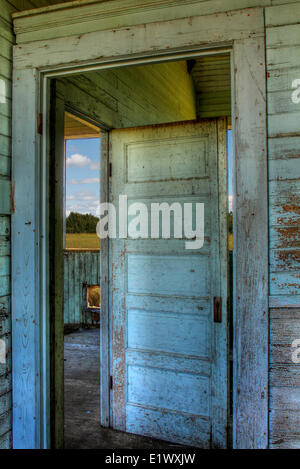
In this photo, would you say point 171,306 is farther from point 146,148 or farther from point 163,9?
point 163,9

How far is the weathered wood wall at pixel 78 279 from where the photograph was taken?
5.32m

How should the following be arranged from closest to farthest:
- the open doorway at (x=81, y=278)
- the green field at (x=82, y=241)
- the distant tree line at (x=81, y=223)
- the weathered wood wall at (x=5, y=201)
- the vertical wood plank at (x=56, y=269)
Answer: the weathered wood wall at (x=5, y=201)
the vertical wood plank at (x=56, y=269)
the open doorway at (x=81, y=278)
the distant tree line at (x=81, y=223)
the green field at (x=82, y=241)

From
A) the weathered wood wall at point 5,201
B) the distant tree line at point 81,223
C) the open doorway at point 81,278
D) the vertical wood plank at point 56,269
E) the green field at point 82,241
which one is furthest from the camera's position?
the green field at point 82,241

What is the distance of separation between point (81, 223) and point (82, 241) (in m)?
0.46

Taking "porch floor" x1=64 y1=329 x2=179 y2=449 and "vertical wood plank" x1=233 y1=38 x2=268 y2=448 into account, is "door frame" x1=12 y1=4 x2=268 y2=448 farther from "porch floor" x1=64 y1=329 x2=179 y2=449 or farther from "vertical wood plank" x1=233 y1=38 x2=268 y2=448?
"porch floor" x1=64 y1=329 x2=179 y2=449

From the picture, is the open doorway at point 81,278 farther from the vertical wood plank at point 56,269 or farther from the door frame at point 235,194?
the door frame at point 235,194

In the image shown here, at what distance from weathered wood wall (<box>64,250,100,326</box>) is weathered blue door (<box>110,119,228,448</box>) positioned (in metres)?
2.91

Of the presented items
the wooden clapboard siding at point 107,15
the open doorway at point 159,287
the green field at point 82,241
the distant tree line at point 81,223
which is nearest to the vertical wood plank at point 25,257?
the wooden clapboard siding at point 107,15

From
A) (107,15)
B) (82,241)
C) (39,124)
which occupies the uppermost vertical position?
(107,15)

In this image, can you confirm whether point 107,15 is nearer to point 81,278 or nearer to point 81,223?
point 81,223

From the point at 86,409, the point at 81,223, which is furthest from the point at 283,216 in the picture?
the point at 81,223

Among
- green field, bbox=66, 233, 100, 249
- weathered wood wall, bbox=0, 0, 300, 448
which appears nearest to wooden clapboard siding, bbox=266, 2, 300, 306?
weathered wood wall, bbox=0, 0, 300, 448

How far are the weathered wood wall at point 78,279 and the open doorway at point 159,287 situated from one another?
2.71 m

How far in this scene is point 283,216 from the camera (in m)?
1.25
